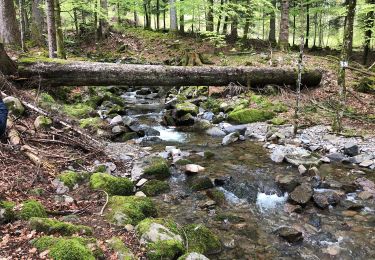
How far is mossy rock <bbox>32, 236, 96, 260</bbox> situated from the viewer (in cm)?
382

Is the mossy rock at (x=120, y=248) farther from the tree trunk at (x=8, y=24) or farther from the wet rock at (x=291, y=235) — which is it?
the tree trunk at (x=8, y=24)

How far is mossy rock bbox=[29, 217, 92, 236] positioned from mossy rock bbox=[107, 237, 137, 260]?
37 centimetres

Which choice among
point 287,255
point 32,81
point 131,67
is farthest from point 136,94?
point 287,255

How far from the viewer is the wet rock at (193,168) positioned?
26.7 ft

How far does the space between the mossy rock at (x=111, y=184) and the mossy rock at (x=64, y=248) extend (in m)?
2.22

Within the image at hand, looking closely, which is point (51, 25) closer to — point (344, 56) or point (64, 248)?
point (344, 56)

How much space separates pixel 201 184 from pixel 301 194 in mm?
2032

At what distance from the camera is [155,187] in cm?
721

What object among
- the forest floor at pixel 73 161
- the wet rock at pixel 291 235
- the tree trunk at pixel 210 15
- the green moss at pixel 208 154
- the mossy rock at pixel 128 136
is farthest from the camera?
the tree trunk at pixel 210 15

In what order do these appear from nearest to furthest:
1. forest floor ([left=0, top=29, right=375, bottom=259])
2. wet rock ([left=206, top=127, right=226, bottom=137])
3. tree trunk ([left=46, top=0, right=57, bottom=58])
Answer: forest floor ([left=0, top=29, right=375, bottom=259]), wet rock ([left=206, top=127, right=226, bottom=137]), tree trunk ([left=46, top=0, right=57, bottom=58])

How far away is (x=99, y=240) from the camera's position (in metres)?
4.48

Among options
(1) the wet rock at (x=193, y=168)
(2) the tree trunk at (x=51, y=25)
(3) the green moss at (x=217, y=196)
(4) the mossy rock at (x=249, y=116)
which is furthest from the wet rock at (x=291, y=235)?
(2) the tree trunk at (x=51, y=25)

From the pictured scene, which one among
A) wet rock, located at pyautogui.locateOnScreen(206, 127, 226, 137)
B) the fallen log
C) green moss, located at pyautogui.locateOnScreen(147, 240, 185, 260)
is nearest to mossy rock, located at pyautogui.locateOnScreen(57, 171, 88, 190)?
green moss, located at pyautogui.locateOnScreen(147, 240, 185, 260)

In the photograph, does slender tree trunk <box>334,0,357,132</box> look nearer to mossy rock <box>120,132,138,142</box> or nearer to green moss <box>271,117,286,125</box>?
green moss <box>271,117,286,125</box>
